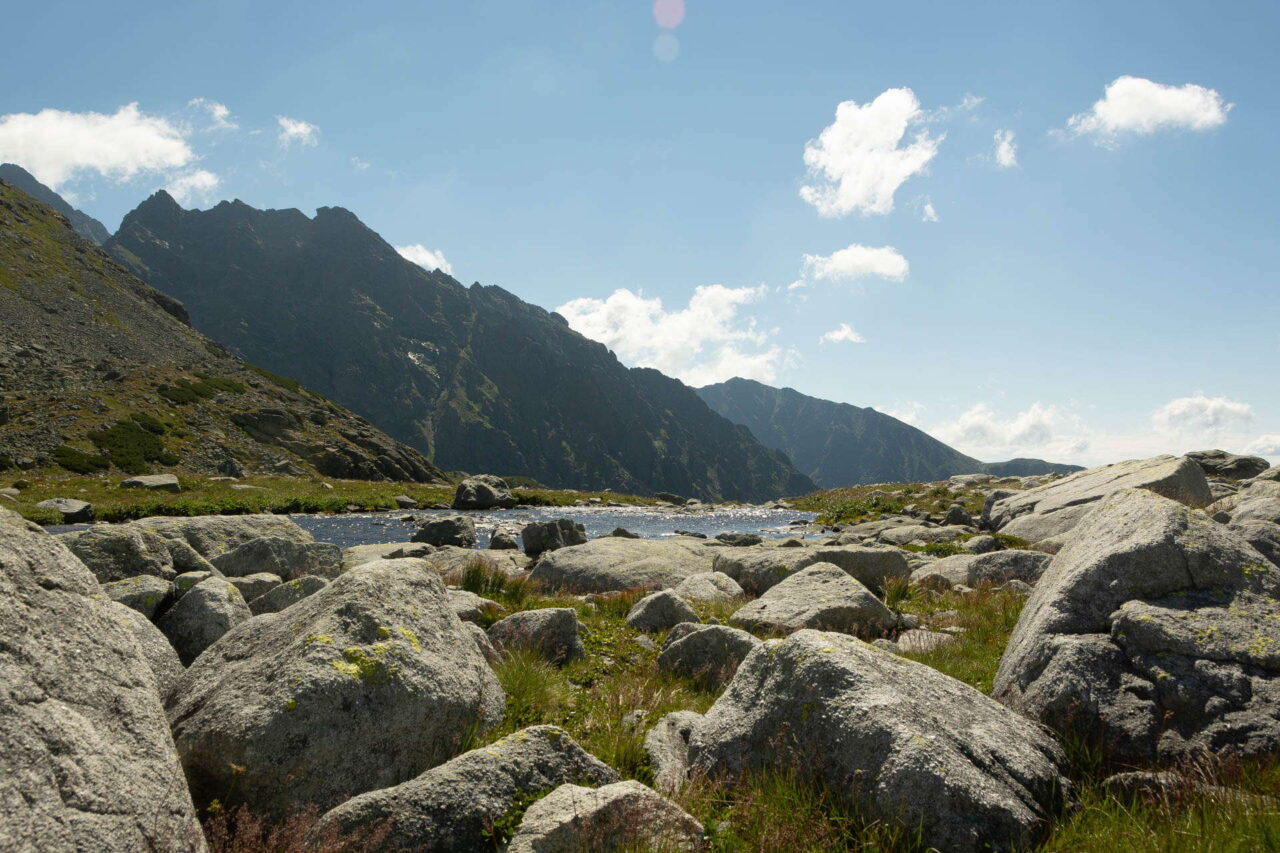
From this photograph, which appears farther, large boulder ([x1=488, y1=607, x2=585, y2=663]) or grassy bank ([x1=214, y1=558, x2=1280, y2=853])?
large boulder ([x1=488, y1=607, x2=585, y2=663])

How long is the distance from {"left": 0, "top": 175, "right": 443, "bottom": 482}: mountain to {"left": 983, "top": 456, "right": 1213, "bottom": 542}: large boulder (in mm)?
77952

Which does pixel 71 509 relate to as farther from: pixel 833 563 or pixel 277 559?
pixel 833 563

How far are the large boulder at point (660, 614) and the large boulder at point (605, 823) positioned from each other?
7.27 meters

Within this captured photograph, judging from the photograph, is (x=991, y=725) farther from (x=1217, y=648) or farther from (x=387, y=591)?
(x=387, y=591)

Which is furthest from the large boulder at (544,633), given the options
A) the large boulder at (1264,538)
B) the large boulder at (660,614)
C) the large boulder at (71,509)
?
the large boulder at (71,509)

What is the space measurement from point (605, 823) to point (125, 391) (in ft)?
345

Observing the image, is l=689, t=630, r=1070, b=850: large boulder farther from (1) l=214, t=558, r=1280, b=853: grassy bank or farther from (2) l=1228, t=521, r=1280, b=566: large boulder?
(2) l=1228, t=521, r=1280, b=566: large boulder

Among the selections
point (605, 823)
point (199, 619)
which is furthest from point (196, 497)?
point (605, 823)

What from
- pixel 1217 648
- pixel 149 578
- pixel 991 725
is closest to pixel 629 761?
pixel 991 725

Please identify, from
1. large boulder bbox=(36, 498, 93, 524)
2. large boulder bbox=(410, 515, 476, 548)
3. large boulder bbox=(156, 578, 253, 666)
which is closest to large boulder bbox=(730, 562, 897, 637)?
large boulder bbox=(156, 578, 253, 666)

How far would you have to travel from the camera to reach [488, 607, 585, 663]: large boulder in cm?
923

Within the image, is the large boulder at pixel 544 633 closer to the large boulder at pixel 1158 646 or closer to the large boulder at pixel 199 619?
the large boulder at pixel 199 619

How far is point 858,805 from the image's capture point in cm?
479

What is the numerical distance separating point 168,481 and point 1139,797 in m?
65.5
